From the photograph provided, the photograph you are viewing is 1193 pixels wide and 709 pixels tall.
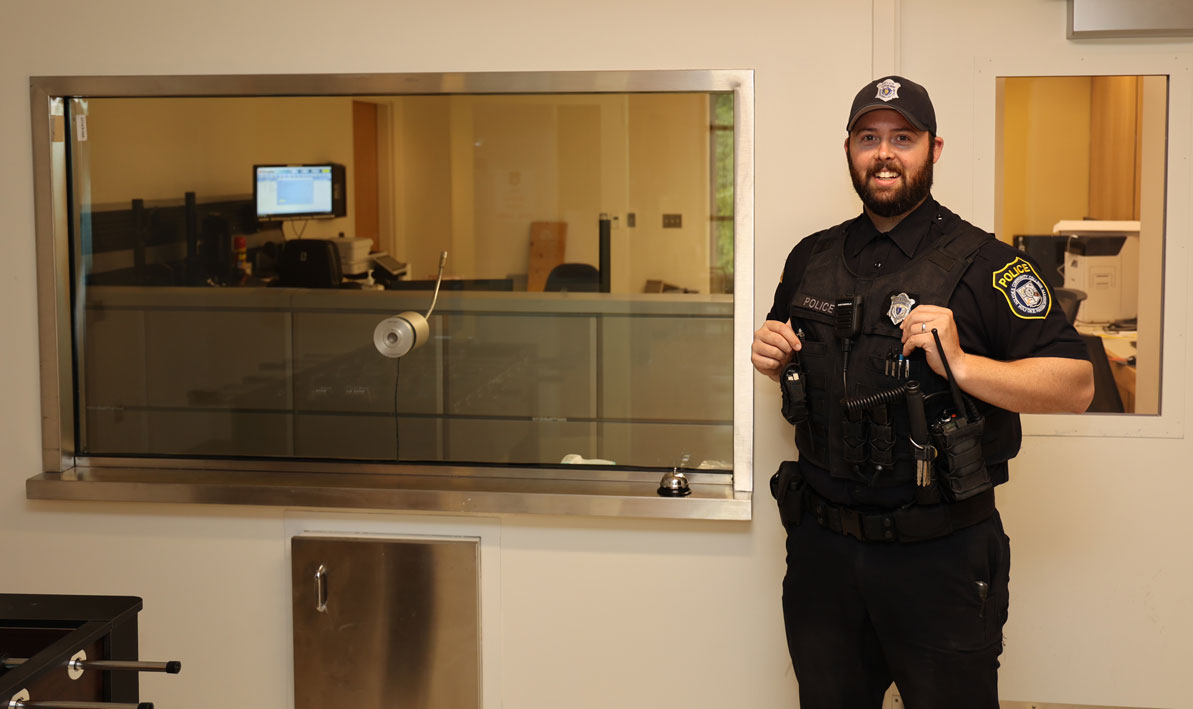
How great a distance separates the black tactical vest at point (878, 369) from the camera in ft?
7.45

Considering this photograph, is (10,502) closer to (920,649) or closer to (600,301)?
(600,301)

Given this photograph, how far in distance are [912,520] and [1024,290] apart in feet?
1.63

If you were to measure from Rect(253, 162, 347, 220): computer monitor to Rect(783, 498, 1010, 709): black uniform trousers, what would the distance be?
57.0 inches

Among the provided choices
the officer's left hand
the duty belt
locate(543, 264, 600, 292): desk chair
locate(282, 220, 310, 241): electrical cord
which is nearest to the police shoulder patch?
the officer's left hand

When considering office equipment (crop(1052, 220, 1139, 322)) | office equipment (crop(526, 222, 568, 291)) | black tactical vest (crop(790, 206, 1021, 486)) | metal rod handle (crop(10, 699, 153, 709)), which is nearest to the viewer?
metal rod handle (crop(10, 699, 153, 709))

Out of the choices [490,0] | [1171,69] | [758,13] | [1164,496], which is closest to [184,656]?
[490,0]

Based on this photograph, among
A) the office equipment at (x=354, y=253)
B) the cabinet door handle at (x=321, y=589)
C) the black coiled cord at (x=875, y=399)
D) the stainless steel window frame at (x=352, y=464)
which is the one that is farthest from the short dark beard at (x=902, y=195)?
the cabinet door handle at (x=321, y=589)

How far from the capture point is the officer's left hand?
2.16 meters

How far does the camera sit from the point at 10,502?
3.15m

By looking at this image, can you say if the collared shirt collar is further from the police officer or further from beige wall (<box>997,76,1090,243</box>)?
beige wall (<box>997,76,1090,243</box>)

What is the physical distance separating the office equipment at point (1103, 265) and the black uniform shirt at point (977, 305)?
A: 58 centimetres

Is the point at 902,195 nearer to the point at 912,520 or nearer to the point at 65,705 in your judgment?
the point at 912,520

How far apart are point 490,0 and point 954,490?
5.36 ft

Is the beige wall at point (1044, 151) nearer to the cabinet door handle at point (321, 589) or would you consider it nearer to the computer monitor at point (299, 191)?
the computer monitor at point (299, 191)
